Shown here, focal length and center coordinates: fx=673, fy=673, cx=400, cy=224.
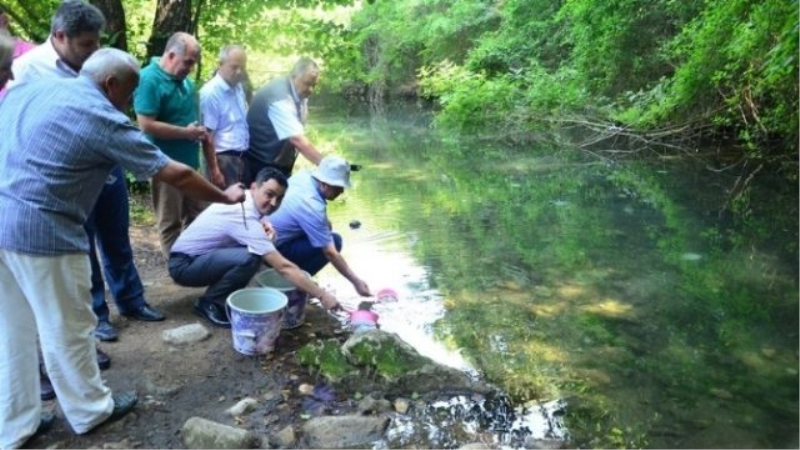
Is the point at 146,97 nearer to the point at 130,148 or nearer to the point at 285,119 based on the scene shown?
the point at 285,119

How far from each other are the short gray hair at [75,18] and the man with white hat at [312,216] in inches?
57.1

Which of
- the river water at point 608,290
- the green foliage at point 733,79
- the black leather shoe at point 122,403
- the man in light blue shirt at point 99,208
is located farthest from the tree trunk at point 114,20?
the green foliage at point 733,79

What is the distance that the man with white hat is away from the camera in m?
4.01

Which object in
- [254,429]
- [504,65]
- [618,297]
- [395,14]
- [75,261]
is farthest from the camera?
[395,14]

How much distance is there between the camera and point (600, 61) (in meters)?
11.8

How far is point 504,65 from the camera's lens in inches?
707

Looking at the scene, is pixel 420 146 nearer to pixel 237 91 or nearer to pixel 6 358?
pixel 237 91

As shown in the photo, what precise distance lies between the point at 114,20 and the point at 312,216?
12.3ft

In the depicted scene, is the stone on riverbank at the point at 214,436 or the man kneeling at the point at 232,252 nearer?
the stone on riverbank at the point at 214,436

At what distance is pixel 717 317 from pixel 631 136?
263 inches

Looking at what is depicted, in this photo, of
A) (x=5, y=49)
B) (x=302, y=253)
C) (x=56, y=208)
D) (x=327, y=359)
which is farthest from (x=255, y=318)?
(x=5, y=49)

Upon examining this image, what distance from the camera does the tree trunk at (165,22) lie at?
6789mm

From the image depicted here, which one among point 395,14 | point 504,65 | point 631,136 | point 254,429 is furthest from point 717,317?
point 395,14

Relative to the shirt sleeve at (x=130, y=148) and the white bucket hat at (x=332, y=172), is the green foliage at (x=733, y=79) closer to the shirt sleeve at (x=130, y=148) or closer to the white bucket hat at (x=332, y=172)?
the white bucket hat at (x=332, y=172)
